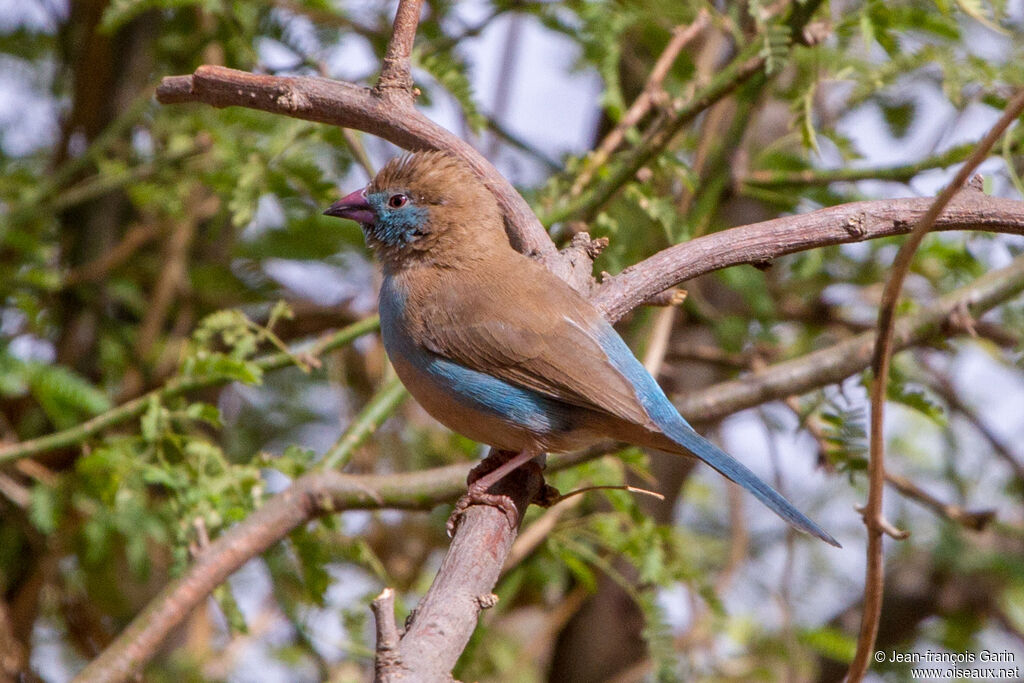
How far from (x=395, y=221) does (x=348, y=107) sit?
590 mm

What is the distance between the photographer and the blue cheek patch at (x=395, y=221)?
11.2 feet

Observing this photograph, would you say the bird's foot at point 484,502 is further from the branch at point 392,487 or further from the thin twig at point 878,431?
the thin twig at point 878,431

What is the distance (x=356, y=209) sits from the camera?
3.46 meters

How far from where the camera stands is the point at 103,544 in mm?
4035

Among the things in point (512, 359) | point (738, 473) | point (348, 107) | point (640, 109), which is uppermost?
point (640, 109)

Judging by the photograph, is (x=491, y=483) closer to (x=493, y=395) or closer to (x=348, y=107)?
(x=493, y=395)

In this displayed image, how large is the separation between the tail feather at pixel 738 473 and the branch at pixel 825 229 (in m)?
0.44

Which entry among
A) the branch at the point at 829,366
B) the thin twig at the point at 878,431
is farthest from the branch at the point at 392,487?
the thin twig at the point at 878,431

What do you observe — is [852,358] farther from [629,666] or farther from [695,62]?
[629,666]

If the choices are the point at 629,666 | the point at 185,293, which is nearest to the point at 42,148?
the point at 185,293

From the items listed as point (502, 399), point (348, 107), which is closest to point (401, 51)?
point (348, 107)

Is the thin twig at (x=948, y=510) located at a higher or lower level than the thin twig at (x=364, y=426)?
higher

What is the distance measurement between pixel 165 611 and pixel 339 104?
146cm

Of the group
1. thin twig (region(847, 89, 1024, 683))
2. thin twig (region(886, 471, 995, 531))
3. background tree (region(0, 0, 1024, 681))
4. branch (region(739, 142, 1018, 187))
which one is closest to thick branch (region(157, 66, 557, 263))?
background tree (region(0, 0, 1024, 681))
